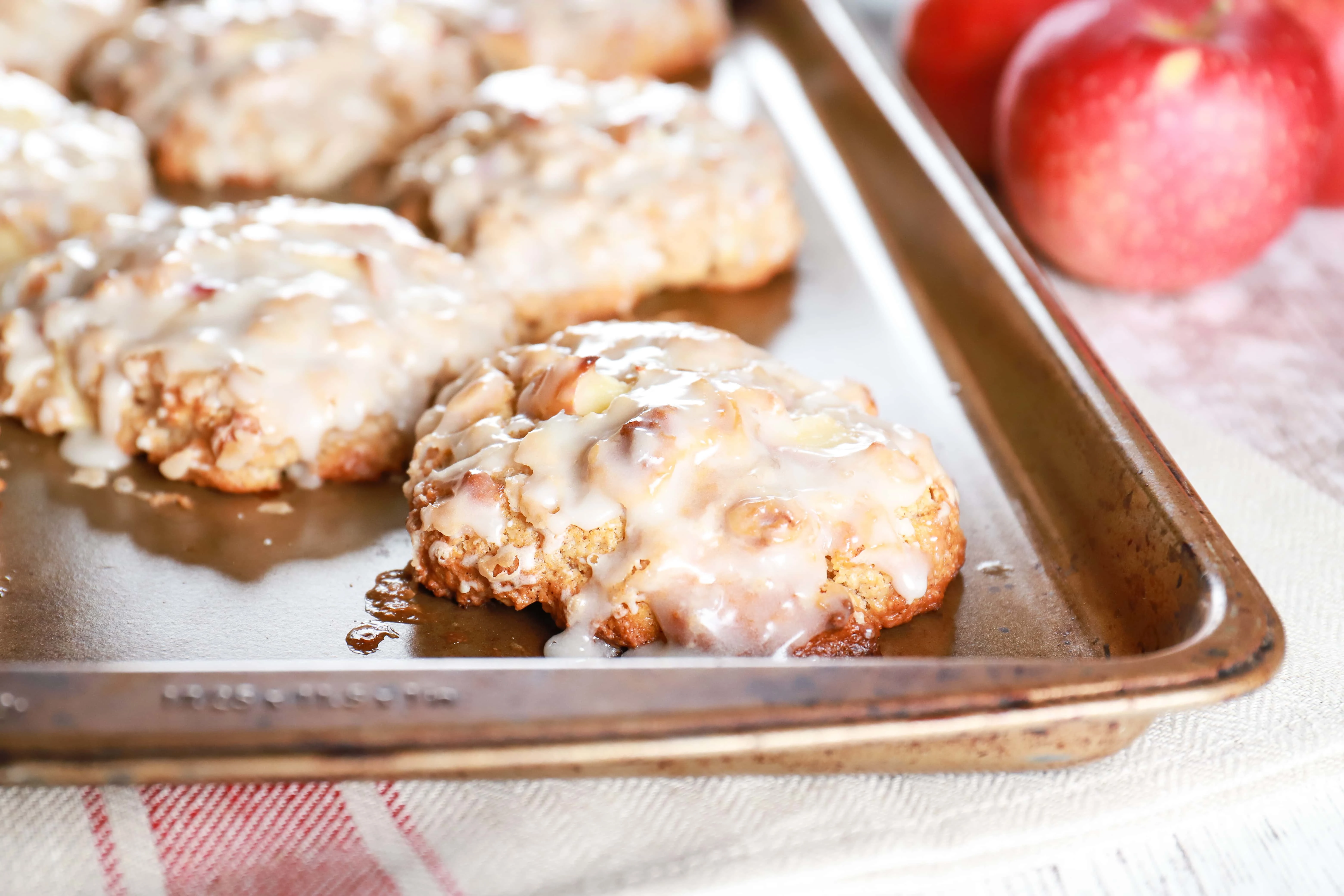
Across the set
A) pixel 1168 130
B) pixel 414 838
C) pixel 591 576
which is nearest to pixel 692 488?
pixel 591 576

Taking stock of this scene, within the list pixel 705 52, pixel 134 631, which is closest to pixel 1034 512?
pixel 134 631

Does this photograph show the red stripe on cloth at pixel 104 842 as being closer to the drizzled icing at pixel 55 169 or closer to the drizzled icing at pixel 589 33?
the drizzled icing at pixel 55 169

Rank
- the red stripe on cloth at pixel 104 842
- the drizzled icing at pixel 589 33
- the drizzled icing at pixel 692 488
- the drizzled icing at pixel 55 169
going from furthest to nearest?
the drizzled icing at pixel 589 33, the drizzled icing at pixel 55 169, the drizzled icing at pixel 692 488, the red stripe on cloth at pixel 104 842

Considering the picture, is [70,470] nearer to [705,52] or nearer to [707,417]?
[707,417]

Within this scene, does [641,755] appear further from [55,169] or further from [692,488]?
[55,169]

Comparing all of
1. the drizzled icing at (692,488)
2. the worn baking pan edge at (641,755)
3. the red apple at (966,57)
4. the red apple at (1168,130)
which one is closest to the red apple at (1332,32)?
the red apple at (1168,130)

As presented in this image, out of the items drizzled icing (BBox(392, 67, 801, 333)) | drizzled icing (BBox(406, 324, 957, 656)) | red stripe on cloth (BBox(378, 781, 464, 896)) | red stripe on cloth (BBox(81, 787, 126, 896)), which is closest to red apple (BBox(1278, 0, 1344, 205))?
drizzled icing (BBox(392, 67, 801, 333))
